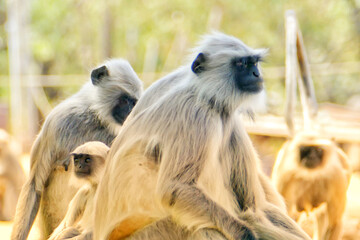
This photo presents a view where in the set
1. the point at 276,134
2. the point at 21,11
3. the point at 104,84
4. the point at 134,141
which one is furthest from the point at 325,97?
the point at 134,141

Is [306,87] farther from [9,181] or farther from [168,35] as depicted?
[168,35]

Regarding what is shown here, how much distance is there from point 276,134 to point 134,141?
9694 millimetres

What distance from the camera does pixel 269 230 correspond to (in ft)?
10.2

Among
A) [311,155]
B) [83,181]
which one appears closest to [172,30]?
[311,155]

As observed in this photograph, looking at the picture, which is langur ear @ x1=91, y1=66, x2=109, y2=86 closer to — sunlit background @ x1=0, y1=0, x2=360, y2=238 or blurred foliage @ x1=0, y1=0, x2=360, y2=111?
sunlit background @ x1=0, y1=0, x2=360, y2=238

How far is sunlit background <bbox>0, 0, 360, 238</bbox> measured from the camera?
64.0ft

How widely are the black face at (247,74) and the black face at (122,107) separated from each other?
4.45 ft

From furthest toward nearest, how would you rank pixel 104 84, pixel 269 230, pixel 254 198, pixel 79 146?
pixel 104 84 → pixel 79 146 → pixel 254 198 → pixel 269 230

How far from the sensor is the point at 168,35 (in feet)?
68.6

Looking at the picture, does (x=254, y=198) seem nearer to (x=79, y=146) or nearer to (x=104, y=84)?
(x=79, y=146)

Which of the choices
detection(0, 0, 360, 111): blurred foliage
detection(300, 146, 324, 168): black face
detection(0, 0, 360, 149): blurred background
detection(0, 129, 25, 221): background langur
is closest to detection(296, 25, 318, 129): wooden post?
detection(300, 146, 324, 168): black face

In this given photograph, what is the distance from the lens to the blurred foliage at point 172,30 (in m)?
19.8

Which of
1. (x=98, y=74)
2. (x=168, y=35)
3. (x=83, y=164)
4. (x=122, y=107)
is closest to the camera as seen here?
(x=83, y=164)

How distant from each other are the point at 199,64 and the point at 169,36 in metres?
17.9
